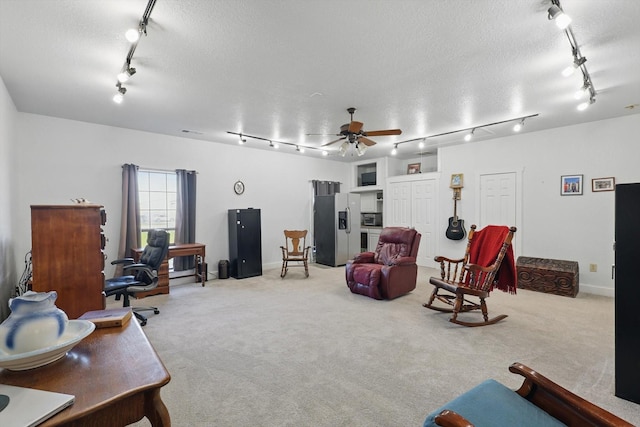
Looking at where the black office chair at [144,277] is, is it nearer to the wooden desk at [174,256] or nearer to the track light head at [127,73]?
the wooden desk at [174,256]

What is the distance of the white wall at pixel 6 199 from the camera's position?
305cm

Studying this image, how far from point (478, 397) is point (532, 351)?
6.25ft

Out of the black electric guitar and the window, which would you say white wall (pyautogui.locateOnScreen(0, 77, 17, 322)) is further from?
the black electric guitar

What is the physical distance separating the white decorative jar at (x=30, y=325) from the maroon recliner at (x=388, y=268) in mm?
3649

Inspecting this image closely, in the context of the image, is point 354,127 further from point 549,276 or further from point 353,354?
point 549,276

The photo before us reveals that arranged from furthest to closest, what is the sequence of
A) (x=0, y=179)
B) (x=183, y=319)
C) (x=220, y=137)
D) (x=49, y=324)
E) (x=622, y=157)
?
(x=220, y=137), (x=622, y=157), (x=183, y=319), (x=0, y=179), (x=49, y=324)

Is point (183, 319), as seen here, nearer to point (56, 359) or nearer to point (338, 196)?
point (56, 359)

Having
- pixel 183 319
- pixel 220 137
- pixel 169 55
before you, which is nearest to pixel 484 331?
pixel 183 319

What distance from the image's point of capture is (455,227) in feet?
20.1

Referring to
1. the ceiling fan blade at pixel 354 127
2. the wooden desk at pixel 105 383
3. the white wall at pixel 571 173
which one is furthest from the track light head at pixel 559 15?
the white wall at pixel 571 173

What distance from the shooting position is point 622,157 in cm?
437

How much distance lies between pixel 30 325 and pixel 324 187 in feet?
22.0

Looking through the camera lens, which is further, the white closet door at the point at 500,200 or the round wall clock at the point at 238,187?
the round wall clock at the point at 238,187

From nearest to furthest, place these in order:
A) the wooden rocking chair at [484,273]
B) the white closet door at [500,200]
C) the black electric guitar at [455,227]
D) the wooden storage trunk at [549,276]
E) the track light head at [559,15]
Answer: the track light head at [559,15] → the wooden rocking chair at [484,273] → the wooden storage trunk at [549,276] → the white closet door at [500,200] → the black electric guitar at [455,227]
